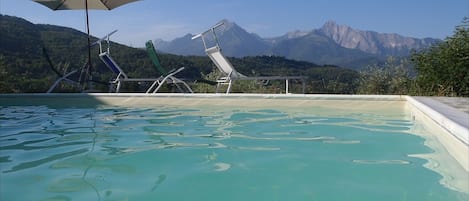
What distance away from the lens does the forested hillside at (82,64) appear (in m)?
8.95

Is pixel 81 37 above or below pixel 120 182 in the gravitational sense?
above

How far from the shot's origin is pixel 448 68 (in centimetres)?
681

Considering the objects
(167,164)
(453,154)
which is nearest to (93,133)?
(167,164)

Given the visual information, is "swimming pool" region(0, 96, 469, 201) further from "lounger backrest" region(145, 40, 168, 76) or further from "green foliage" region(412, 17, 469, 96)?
"lounger backrest" region(145, 40, 168, 76)

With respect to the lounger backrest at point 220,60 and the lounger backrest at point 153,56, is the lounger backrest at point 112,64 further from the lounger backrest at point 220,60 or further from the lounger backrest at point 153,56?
the lounger backrest at point 220,60

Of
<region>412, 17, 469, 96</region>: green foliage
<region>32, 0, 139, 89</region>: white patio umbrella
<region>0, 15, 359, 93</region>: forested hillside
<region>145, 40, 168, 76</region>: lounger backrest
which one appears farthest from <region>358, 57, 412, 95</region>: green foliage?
<region>32, 0, 139, 89</region>: white patio umbrella

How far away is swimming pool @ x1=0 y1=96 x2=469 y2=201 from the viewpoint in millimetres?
2348

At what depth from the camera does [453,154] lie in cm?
283

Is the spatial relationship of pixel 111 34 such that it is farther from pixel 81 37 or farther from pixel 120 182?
pixel 81 37

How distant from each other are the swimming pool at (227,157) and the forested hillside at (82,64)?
3.01 metres

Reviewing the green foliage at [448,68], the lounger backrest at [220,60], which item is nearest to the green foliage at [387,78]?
the green foliage at [448,68]

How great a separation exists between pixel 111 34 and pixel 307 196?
23.9 ft

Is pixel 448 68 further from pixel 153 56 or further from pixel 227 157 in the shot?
pixel 153 56

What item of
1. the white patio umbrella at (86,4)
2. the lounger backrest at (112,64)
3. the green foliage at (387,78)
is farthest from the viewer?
the white patio umbrella at (86,4)
